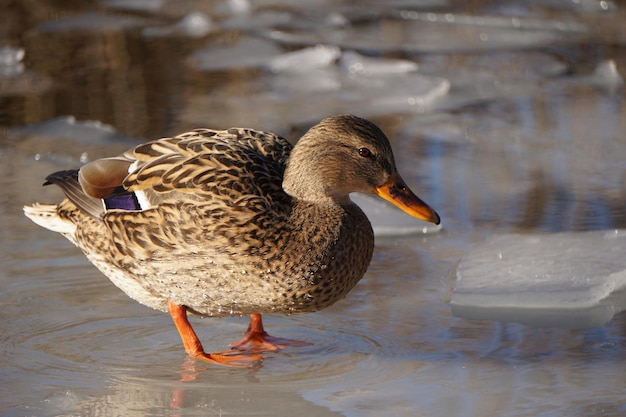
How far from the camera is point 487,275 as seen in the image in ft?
13.4

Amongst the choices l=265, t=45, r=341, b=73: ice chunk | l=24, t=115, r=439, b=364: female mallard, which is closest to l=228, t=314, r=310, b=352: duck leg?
l=24, t=115, r=439, b=364: female mallard

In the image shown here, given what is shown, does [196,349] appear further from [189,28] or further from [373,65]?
[189,28]

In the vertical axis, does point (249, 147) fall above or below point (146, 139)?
above

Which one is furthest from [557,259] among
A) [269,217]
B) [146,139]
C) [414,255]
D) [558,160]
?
[146,139]

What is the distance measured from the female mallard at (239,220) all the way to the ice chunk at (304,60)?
358cm

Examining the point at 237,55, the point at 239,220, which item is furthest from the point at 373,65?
the point at 239,220

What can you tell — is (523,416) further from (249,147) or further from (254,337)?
(249,147)

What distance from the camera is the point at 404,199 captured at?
3.74 metres

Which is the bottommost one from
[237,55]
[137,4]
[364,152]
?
[237,55]

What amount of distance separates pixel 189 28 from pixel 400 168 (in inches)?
141

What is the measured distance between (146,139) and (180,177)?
2.42m

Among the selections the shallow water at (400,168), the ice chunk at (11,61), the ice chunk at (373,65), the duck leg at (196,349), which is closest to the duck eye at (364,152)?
the shallow water at (400,168)

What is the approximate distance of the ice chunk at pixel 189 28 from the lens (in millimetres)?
8422

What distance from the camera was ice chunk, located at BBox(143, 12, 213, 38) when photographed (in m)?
8.42
